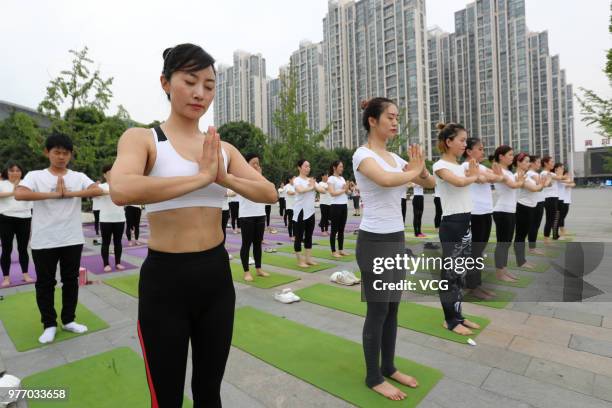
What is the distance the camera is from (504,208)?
19.3ft

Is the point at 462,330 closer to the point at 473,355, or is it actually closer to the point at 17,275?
the point at 473,355

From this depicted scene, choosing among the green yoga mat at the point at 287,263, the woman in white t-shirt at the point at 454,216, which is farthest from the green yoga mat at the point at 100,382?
the green yoga mat at the point at 287,263

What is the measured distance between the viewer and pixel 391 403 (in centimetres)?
249

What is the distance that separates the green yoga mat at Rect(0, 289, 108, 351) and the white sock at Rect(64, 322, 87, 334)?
4cm

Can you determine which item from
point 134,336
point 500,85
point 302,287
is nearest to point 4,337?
point 134,336

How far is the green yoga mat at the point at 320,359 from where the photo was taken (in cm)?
262

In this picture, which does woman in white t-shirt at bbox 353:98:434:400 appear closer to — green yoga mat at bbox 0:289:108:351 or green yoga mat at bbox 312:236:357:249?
green yoga mat at bbox 0:289:108:351

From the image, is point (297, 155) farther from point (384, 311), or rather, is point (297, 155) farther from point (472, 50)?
point (472, 50)

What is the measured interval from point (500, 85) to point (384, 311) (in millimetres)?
81956

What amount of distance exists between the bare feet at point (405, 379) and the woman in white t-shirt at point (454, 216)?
1.28 m

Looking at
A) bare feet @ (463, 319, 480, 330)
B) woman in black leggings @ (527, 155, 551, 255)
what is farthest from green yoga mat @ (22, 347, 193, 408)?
woman in black leggings @ (527, 155, 551, 255)

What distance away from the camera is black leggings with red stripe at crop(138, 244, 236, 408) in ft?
4.94

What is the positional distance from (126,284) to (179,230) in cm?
545

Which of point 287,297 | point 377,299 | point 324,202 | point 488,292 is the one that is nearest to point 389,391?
point 377,299
